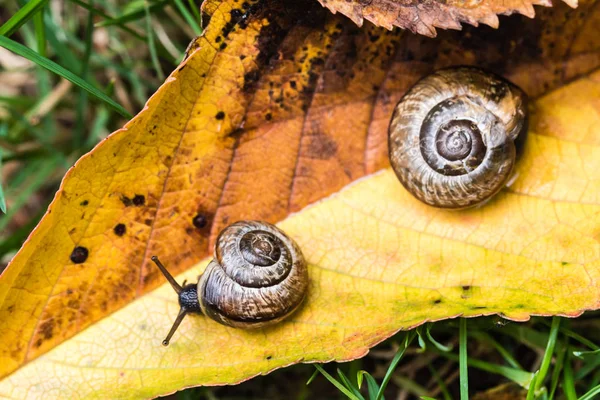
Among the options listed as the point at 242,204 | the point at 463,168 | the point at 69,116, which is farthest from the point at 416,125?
the point at 69,116

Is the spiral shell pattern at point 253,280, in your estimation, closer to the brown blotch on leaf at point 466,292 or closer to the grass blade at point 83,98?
the brown blotch on leaf at point 466,292

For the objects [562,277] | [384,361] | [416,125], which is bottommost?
[384,361]

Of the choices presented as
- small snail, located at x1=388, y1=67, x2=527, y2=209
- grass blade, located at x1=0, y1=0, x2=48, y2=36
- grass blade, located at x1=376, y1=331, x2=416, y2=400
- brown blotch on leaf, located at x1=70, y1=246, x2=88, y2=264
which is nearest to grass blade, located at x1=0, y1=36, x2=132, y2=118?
grass blade, located at x1=0, y1=0, x2=48, y2=36

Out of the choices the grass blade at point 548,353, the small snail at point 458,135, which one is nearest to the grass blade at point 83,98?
the small snail at point 458,135

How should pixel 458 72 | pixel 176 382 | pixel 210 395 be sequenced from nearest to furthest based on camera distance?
pixel 176 382
pixel 458 72
pixel 210 395

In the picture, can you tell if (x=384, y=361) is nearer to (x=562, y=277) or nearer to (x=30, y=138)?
(x=562, y=277)

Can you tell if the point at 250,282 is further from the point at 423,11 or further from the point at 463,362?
the point at 423,11
